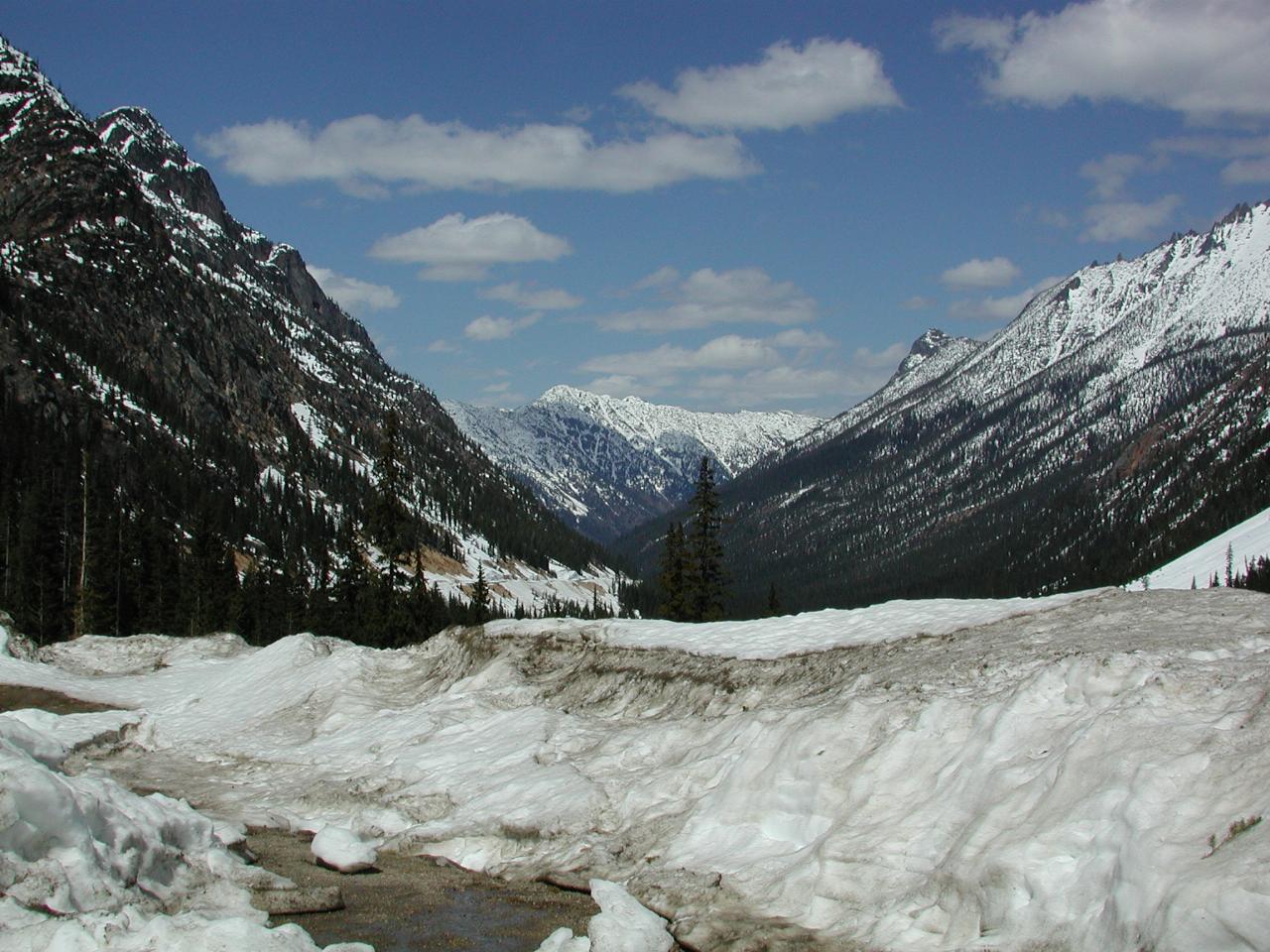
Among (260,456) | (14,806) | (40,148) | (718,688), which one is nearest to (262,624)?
(718,688)

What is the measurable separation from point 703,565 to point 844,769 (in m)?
43.7

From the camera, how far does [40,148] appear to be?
187125 millimetres

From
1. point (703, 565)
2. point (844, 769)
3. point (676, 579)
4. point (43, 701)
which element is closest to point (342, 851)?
point (844, 769)

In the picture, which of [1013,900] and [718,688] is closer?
[1013,900]

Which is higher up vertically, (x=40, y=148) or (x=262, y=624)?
(x=40, y=148)

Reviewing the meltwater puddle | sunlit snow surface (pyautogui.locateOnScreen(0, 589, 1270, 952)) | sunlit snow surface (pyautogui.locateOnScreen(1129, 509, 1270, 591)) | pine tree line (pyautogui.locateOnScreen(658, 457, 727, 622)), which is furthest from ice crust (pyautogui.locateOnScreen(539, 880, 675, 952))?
sunlit snow surface (pyautogui.locateOnScreen(1129, 509, 1270, 591))

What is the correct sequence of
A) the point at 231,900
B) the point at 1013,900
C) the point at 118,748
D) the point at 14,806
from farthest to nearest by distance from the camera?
1. the point at 118,748
2. the point at 231,900
3. the point at 14,806
4. the point at 1013,900

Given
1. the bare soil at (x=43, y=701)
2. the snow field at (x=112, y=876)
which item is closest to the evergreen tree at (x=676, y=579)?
the bare soil at (x=43, y=701)

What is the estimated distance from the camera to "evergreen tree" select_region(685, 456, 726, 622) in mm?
59188

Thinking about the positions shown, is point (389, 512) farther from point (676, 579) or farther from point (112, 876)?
point (112, 876)

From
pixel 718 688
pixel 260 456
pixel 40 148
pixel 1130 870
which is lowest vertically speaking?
pixel 1130 870

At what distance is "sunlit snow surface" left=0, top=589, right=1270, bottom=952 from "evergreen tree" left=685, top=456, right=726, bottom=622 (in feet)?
92.1

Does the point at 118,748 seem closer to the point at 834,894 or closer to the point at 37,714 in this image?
the point at 37,714

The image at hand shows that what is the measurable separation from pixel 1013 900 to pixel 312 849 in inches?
474
